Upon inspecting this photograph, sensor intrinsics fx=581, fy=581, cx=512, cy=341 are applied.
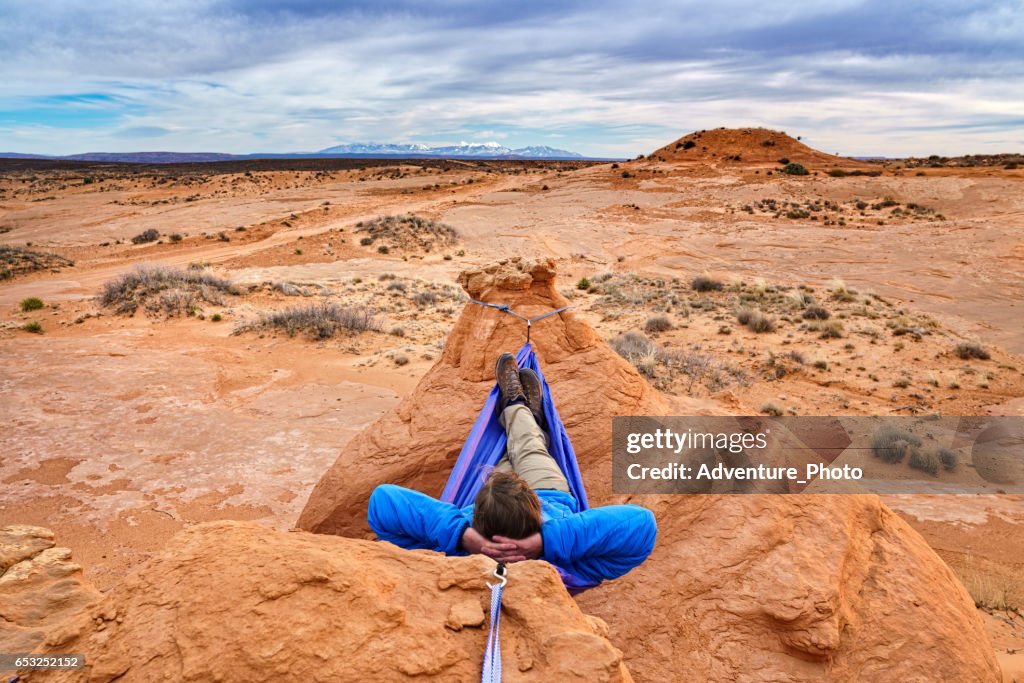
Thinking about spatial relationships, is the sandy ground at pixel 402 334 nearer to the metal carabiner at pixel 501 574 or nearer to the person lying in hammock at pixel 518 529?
the person lying in hammock at pixel 518 529

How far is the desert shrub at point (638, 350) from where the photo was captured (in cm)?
1019

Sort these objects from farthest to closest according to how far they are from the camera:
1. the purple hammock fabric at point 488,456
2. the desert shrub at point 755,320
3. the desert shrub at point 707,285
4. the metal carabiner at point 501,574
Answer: the desert shrub at point 707,285, the desert shrub at point 755,320, the purple hammock fabric at point 488,456, the metal carabiner at point 501,574

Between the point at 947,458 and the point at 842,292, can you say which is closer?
the point at 947,458

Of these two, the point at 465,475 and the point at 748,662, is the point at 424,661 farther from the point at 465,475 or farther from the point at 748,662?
the point at 748,662

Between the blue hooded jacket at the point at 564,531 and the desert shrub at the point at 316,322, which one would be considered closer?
the blue hooded jacket at the point at 564,531

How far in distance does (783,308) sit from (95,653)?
1489cm

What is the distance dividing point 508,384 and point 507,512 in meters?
1.74

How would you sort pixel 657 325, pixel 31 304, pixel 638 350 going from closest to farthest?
pixel 638 350 → pixel 657 325 → pixel 31 304

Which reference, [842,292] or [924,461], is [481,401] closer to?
[924,461]

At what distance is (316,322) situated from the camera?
1210cm

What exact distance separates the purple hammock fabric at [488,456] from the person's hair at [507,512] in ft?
3.17

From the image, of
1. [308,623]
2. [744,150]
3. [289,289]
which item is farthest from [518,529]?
[744,150]

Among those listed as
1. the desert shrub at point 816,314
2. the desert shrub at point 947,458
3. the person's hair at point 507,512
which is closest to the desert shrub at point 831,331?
the desert shrub at point 816,314

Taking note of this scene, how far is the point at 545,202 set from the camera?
34.3 meters
